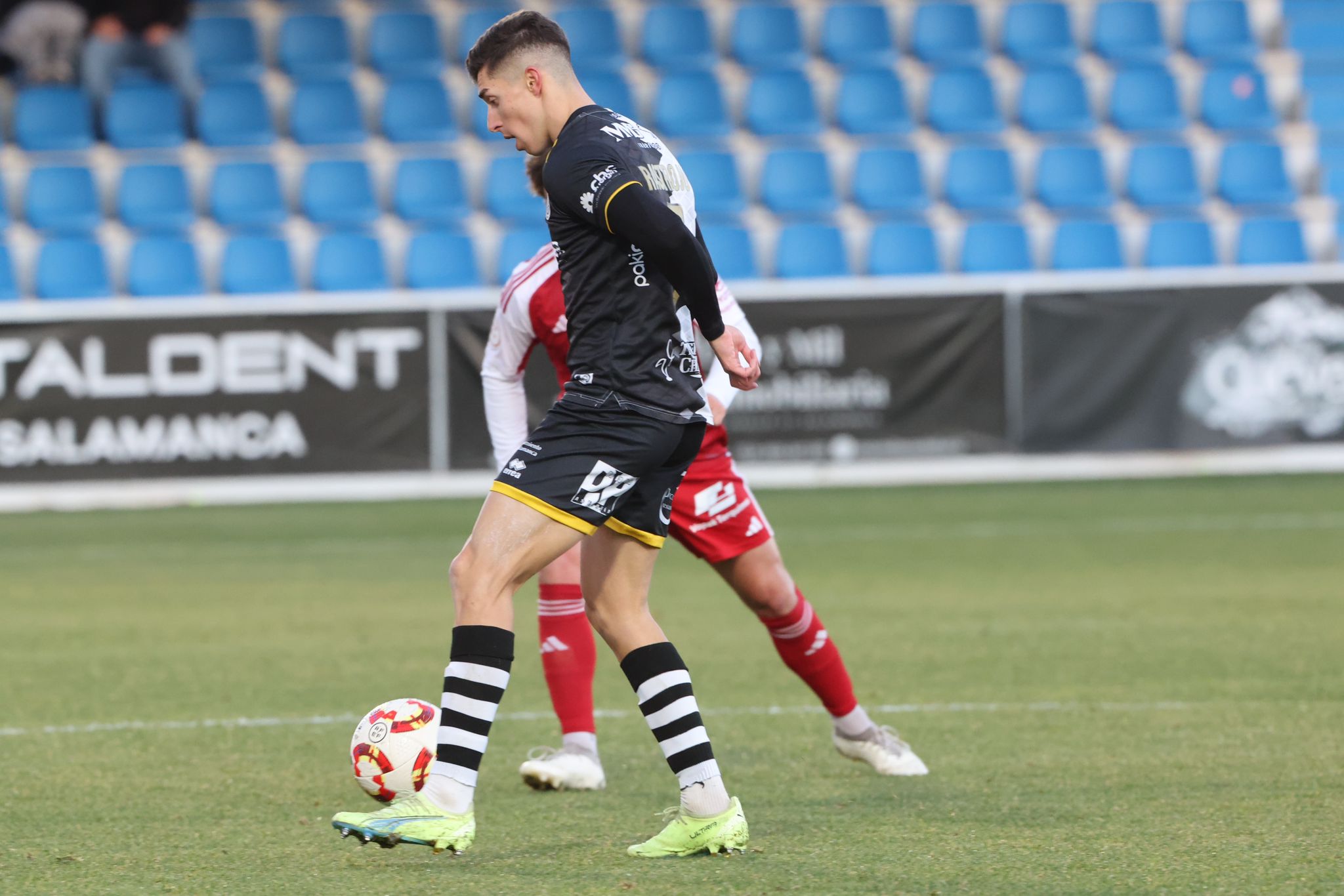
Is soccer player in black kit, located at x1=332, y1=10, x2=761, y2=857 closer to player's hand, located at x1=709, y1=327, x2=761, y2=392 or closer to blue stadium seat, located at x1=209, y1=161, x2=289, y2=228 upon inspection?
player's hand, located at x1=709, y1=327, x2=761, y2=392

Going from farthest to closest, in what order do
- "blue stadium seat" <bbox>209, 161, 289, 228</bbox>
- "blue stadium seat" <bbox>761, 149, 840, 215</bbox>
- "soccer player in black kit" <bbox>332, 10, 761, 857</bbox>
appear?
1. "blue stadium seat" <bbox>761, 149, 840, 215</bbox>
2. "blue stadium seat" <bbox>209, 161, 289, 228</bbox>
3. "soccer player in black kit" <bbox>332, 10, 761, 857</bbox>

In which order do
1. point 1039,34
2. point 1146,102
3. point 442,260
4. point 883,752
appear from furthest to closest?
point 1039,34, point 1146,102, point 442,260, point 883,752

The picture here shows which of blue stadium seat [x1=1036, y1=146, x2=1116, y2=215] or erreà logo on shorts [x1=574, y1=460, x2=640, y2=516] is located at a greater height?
blue stadium seat [x1=1036, y1=146, x2=1116, y2=215]

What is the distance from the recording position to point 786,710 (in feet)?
21.2

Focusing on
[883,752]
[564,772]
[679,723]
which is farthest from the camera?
[883,752]

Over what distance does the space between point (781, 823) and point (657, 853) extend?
52 cm

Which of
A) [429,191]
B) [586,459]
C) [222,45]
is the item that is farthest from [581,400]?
[222,45]

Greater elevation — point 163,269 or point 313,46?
point 313,46

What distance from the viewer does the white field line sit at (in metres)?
6.16

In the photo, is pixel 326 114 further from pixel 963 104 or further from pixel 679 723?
pixel 679 723

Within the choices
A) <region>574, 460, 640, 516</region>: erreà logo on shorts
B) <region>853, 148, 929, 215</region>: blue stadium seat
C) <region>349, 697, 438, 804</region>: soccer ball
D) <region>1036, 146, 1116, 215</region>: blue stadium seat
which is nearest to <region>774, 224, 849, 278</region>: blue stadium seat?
<region>853, 148, 929, 215</region>: blue stadium seat

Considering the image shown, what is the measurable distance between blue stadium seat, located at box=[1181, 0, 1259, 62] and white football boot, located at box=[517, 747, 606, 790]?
15637 mm

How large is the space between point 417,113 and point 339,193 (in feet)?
4.09

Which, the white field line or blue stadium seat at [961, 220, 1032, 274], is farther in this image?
blue stadium seat at [961, 220, 1032, 274]
